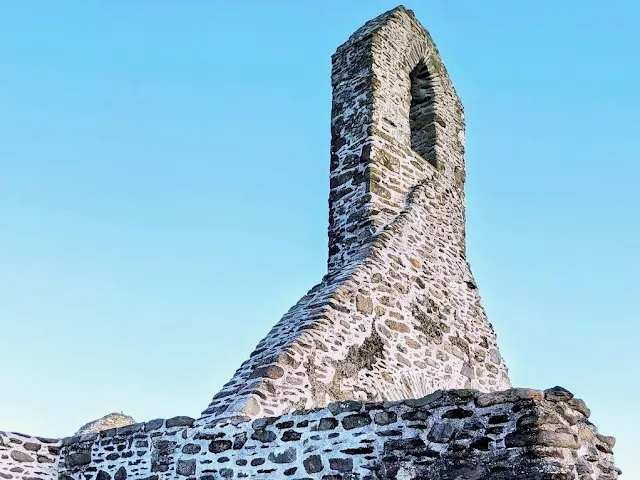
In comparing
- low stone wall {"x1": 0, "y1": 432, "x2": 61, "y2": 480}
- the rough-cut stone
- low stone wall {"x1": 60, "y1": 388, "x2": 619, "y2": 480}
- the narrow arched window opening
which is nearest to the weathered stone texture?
the narrow arched window opening

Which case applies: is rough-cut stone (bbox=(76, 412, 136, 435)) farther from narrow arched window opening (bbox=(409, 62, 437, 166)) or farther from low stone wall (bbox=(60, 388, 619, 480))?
narrow arched window opening (bbox=(409, 62, 437, 166))

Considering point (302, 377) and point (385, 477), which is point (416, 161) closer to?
point (302, 377)

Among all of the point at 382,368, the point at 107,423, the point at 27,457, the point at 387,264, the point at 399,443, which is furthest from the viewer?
the point at 107,423

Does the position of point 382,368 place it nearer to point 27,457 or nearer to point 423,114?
point 27,457

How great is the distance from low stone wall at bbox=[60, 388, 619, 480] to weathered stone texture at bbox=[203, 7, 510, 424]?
1.34 feet

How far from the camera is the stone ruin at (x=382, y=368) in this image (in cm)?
536

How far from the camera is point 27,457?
297 inches

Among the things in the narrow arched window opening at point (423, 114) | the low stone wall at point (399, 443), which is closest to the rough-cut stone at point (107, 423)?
the low stone wall at point (399, 443)

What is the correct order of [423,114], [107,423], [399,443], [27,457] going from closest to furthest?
[399,443], [27,457], [107,423], [423,114]

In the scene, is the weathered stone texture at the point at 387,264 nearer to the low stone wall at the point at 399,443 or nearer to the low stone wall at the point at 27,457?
the low stone wall at the point at 399,443

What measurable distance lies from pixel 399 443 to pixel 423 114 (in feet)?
21.7

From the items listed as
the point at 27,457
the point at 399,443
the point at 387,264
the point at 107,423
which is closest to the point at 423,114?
the point at 387,264

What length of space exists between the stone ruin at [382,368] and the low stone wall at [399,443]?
0.04 feet

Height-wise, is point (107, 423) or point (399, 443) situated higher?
point (107, 423)
